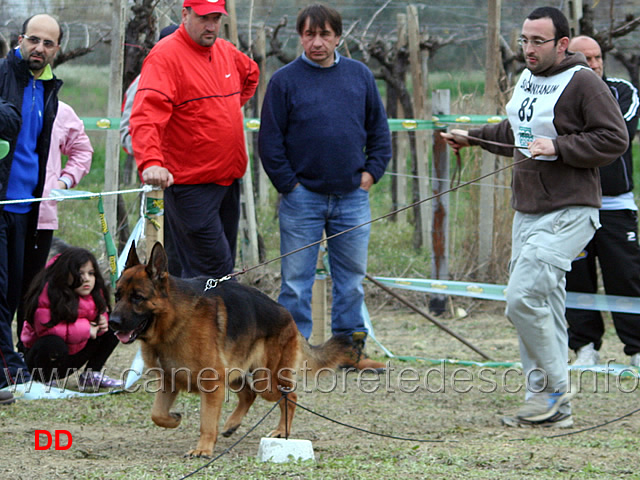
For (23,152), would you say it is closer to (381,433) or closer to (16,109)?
(16,109)

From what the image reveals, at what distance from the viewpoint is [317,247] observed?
6.39 meters

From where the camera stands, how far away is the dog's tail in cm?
500

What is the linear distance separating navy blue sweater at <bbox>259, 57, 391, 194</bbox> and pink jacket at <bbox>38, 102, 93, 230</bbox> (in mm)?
1273

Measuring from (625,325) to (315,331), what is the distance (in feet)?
7.89

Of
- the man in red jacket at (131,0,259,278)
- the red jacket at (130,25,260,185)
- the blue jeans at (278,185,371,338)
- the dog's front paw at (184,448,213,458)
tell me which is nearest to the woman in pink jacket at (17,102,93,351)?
the man in red jacket at (131,0,259,278)

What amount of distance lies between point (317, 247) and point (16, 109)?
2.30 meters

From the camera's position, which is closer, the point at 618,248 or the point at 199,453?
the point at 199,453

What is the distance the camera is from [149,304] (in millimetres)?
4195

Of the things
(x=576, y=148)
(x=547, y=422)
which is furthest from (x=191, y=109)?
(x=547, y=422)

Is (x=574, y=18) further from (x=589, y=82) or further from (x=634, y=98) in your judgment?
(x=589, y=82)

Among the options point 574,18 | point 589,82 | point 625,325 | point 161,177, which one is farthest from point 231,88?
point 574,18

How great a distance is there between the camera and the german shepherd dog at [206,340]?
4227 mm

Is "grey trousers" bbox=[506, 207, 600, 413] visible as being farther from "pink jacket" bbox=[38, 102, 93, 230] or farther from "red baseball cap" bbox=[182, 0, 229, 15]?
"pink jacket" bbox=[38, 102, 93, 230]

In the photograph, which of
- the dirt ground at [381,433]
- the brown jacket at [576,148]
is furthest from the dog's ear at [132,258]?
the brown jacket at [576,148]
